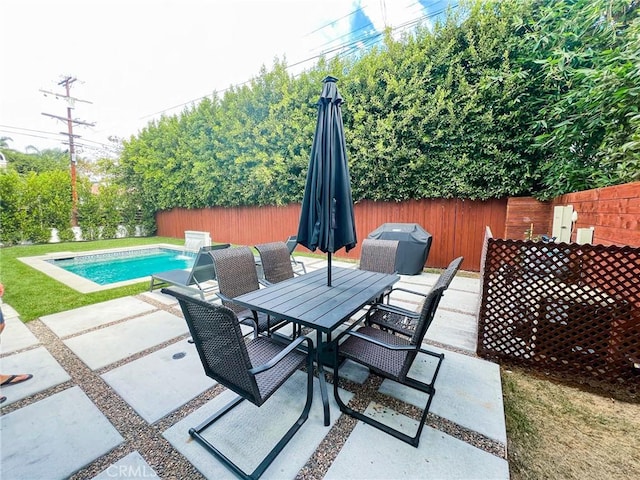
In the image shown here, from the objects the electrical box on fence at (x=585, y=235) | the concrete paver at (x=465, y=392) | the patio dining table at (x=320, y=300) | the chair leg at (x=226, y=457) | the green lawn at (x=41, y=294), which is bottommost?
the concrete paver at (x=465, y=392)

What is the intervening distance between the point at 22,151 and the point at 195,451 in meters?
34.3

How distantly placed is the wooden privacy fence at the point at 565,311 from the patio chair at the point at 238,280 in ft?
7.44

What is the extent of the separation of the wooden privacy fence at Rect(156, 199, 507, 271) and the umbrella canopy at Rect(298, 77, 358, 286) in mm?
5067

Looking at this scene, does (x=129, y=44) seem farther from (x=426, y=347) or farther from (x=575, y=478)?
(x=575, y=478)

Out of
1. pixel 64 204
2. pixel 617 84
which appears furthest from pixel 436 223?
pixel 64 204

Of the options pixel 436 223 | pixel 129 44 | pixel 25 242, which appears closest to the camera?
pixel 436 223

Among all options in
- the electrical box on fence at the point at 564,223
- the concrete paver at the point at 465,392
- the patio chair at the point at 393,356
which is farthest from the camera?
the electrical box on fence at the point at 564,223

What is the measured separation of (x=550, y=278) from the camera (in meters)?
2.49

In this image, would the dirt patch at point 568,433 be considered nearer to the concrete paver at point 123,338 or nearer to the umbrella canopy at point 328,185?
the umbrella canopy at point 328,185

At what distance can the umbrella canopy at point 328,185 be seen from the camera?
235 cm

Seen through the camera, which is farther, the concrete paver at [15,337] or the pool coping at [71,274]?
the pool coping at [71,274]

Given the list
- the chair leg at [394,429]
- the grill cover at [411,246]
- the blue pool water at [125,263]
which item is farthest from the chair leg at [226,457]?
the blue pool water at [125,263]

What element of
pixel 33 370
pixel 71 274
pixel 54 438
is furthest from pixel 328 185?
pixel 71 274

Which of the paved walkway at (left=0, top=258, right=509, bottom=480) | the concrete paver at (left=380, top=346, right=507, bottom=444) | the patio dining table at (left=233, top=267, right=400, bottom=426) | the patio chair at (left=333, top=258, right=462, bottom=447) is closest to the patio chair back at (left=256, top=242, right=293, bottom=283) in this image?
the patio dining table at (left=233, top=267, right=400, bottom=426)
